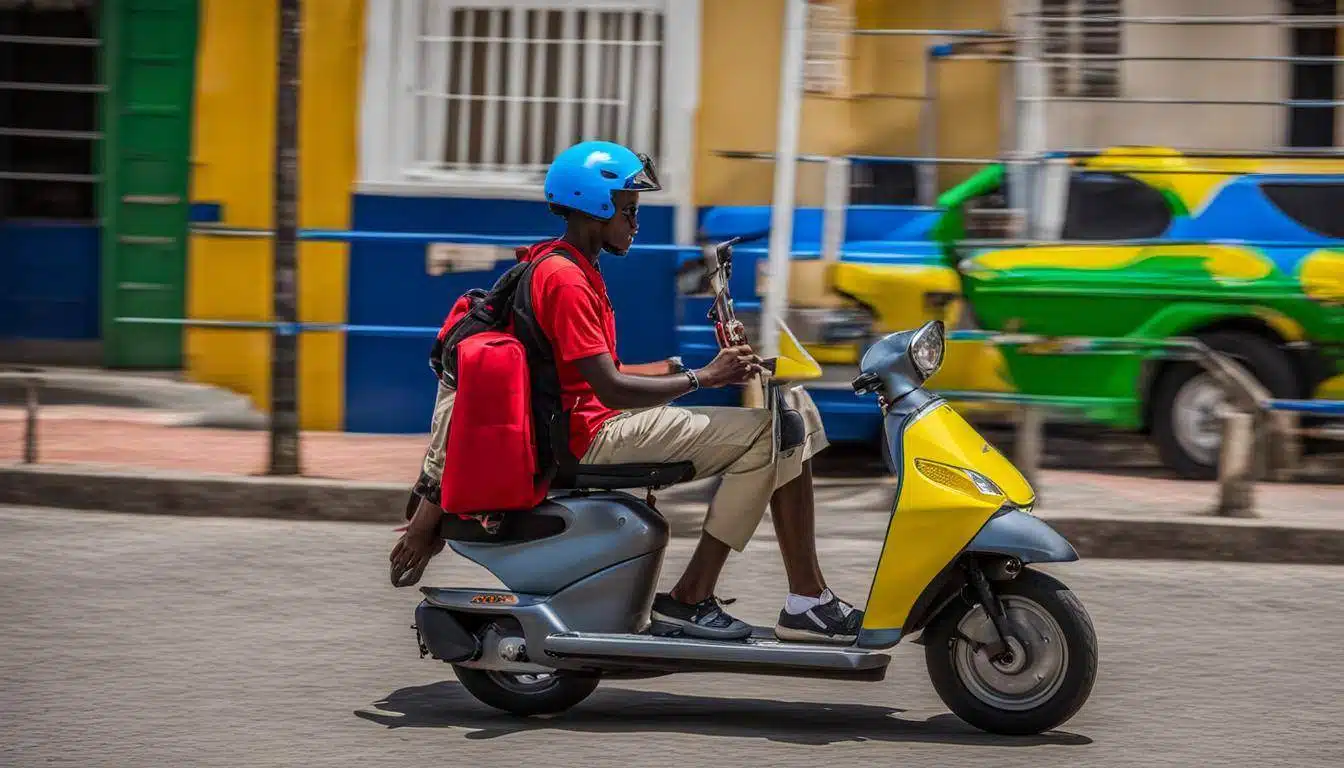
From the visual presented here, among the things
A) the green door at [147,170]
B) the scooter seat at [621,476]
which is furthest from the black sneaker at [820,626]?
the green door at [147,170]

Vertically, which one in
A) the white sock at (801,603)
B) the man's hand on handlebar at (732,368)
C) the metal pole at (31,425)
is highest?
the man's hand on handlebar at (732,368)

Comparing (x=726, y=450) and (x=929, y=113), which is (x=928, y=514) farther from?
(x=929, y=113)

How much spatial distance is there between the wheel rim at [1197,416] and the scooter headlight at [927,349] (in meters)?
5.57

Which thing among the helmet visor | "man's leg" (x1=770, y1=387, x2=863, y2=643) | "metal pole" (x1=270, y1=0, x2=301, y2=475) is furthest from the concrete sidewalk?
the helmet visor

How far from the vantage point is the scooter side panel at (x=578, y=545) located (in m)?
5.76

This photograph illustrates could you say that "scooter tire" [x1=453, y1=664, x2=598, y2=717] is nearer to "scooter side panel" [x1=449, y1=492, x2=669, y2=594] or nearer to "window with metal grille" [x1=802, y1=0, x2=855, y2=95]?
"scooter side panel" [x1=449, y1=492, x2=669, y2=594]

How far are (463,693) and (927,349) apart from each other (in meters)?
1.79

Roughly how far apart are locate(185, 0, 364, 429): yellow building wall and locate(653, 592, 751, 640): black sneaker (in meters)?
6.63

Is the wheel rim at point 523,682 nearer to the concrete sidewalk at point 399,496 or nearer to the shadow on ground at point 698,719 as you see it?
the shadow on ground at point 698,719

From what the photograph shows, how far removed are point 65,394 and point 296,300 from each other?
Answer: 10.8 ft

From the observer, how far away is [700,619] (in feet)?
19.0

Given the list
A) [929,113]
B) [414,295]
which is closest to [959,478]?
[414,295]

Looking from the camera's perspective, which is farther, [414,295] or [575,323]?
[414,295]

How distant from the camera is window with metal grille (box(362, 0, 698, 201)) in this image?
40.3 ft
